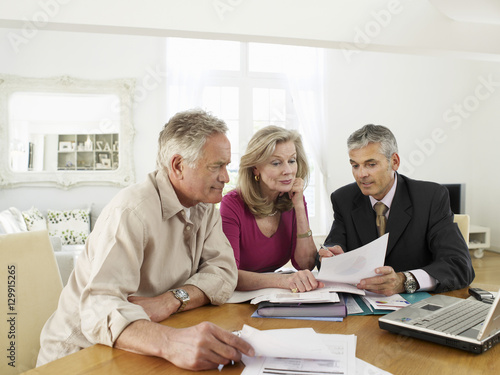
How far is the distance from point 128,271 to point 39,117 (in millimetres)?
5514

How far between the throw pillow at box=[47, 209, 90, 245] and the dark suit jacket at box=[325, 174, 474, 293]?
414 cm

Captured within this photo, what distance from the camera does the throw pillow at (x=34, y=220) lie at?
16.7 feet

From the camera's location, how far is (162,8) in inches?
142

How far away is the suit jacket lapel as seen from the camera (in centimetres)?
189

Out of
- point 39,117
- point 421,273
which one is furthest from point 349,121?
point 421,273

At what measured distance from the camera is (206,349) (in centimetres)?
91

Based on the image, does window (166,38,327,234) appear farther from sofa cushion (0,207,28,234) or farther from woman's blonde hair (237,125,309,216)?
woman's blonde hair (237,125,309,216)

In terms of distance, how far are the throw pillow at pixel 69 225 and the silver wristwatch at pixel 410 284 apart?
4612mm

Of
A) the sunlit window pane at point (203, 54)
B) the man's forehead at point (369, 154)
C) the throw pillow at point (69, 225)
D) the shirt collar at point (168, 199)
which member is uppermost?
the sunlit window pane at point (203, 54)

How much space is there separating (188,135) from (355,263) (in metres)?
0.68

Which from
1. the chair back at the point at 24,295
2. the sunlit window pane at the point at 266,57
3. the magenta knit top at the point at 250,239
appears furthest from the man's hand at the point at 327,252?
the sunlit window pane at the point at 266,57

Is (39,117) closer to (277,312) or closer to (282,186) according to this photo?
(282,186)

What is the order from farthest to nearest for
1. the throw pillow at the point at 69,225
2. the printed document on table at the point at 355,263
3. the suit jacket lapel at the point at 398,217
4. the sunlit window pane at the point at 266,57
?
1. the sunlit window pane at the point at 266,57
2. the throw pillow at the point at 69,225
3. the suit jacket lapel at the point at 398,217
4. the printed document on table at the point at 355,263

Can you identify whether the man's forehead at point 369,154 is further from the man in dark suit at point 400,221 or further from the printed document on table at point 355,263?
the printed document on table at point 355,263
